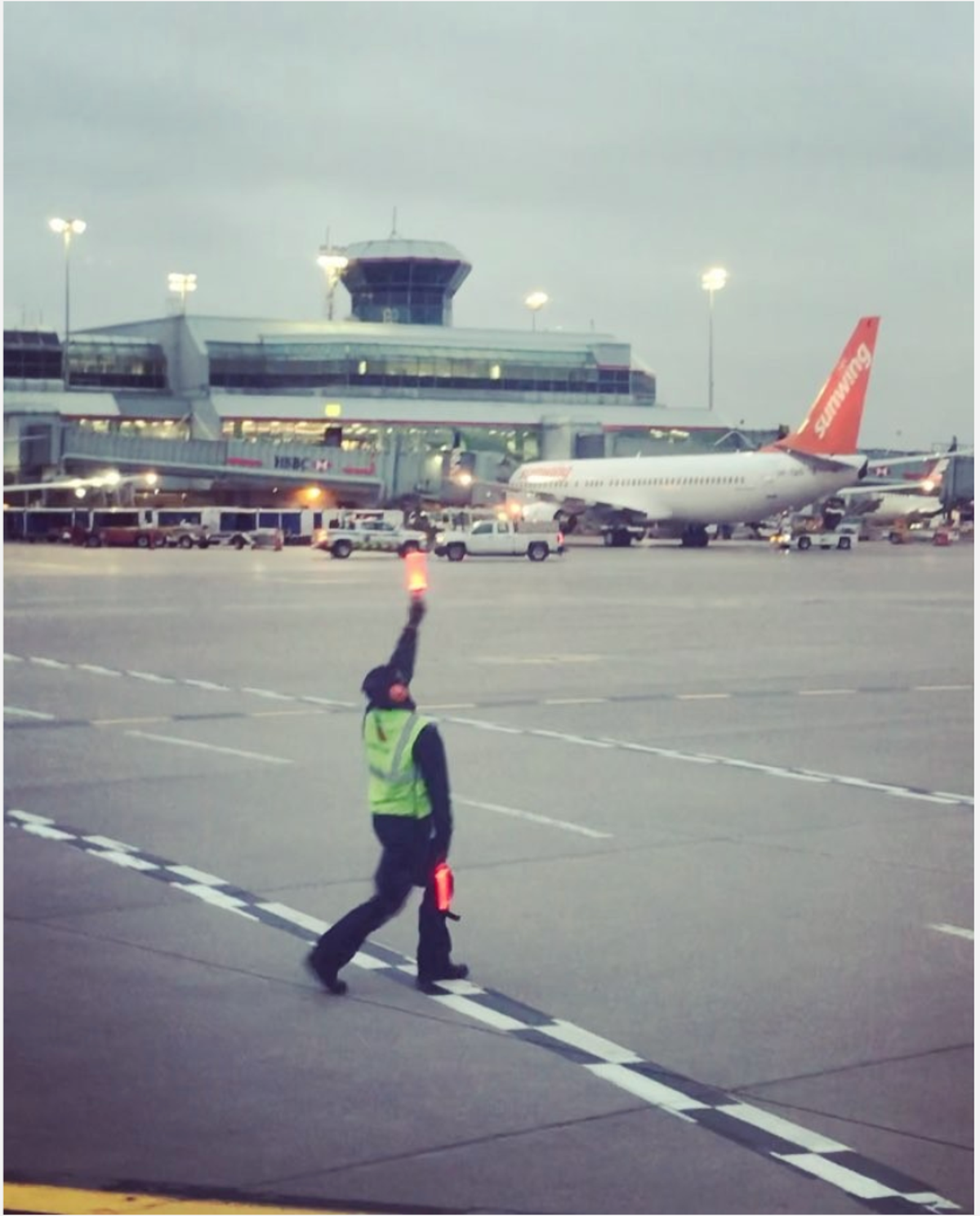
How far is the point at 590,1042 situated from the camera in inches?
296

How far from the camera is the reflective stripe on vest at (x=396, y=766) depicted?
26.7 ft

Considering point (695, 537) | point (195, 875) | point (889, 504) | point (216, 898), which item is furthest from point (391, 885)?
point (889, 504)

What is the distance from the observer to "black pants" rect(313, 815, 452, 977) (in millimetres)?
8281

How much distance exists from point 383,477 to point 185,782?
2537 inches

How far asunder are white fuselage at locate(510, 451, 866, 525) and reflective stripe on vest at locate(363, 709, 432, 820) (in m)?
63.9

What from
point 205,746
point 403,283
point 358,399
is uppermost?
point 403,283

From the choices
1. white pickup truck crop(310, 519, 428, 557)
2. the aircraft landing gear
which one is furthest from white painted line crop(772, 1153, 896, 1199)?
the aircraft landing gear

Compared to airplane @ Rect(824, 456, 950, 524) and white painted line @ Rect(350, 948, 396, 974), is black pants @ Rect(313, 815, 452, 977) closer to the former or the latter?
white painted line @ Rect(350, 948, 396, 974)

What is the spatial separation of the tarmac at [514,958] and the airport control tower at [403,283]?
295 feet

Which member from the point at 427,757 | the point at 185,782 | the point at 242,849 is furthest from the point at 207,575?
the point at 427,757

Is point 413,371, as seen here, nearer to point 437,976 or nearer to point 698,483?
point 698,483

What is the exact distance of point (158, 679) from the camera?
925 inches

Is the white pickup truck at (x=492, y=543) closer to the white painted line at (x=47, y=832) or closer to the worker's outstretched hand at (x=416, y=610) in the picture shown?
the white painted line at (x=47, y=832)

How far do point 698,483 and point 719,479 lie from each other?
91 centimetres
